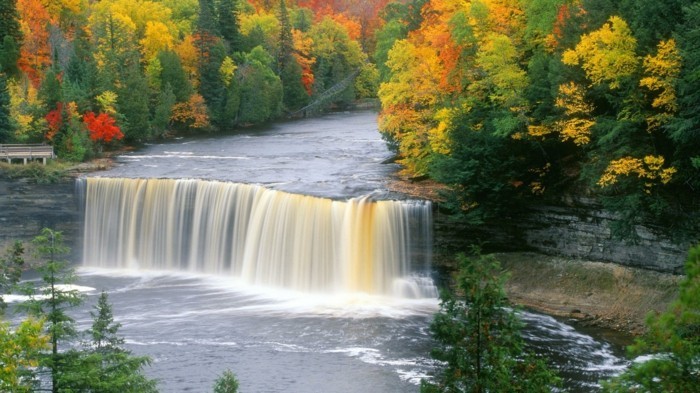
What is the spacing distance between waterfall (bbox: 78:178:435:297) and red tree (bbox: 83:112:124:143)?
853 centimetres

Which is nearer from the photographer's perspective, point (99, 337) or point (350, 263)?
point (99, 337)

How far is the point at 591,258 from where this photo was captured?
A: 3691 cm

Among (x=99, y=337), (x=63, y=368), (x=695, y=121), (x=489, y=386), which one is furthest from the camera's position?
(x=695, y=121)

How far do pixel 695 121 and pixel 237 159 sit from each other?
2951cm

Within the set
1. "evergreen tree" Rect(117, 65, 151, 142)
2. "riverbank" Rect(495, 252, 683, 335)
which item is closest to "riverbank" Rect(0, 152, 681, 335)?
"riverbank" Rect(495, 252, 683, 335)

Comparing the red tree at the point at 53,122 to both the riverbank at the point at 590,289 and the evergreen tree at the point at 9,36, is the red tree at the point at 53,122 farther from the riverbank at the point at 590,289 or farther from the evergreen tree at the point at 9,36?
the riverbank at the point at 590,289

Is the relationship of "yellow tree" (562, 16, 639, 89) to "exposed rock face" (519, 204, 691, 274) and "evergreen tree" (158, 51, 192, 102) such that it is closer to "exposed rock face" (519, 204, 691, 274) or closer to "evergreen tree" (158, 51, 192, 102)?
"exposed rock face" (519, 204, 691, 274)

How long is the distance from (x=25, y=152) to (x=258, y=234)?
15090 millimetres

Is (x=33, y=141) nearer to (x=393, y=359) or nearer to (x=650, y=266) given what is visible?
(x=393, y=359)

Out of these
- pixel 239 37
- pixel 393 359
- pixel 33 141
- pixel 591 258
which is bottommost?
pixel 393 359

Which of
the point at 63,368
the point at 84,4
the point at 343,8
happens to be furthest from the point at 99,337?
the point at 343,8

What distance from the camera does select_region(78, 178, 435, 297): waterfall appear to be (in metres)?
39.9

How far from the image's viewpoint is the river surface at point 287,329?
98.7 feet

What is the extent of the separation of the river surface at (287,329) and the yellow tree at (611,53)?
891 centimetres
